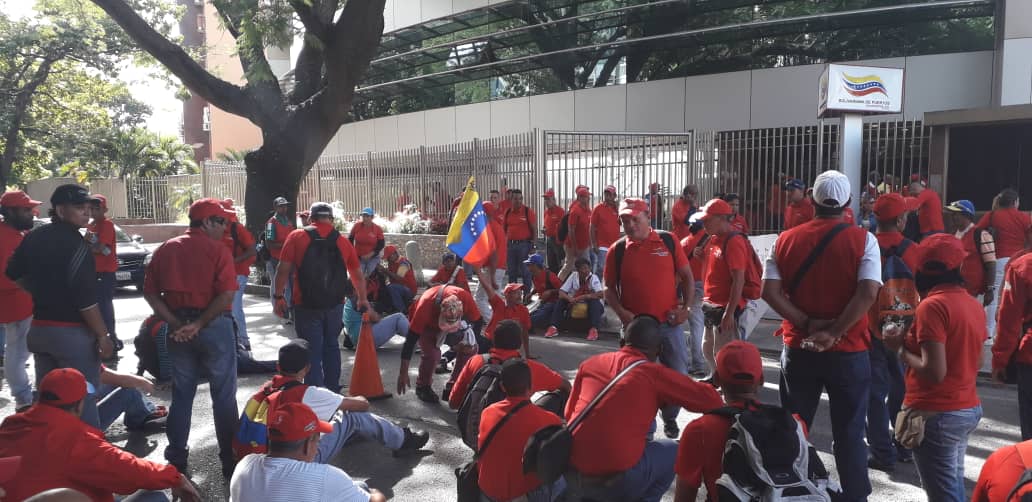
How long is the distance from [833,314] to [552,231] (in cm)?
957

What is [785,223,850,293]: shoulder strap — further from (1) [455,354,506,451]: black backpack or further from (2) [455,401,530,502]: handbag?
A: (1) [455,354,506,451]: black backpack

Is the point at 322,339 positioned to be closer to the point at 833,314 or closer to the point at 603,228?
the point at 833,314

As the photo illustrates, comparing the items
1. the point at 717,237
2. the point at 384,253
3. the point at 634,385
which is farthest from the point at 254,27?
the point at 634,385

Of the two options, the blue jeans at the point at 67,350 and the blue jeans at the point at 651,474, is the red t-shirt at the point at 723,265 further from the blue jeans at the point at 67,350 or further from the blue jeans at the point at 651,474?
the blue jeans at the point at 67,350

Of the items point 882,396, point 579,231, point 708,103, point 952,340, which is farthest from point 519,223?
point 952,340

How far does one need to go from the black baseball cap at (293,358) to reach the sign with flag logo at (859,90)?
9.32m

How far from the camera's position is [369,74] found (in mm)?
27453

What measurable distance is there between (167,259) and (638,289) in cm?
338

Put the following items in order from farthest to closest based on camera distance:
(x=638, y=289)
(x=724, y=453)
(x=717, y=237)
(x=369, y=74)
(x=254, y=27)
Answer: (x=369, y=74) → (x=254, y=27) → (x=717, y=237) → (x=638, y=289) → (x=724, y=453)

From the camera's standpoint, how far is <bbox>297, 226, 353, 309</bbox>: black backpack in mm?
5996

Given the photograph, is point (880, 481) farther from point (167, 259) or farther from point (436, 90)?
point (436, 90)

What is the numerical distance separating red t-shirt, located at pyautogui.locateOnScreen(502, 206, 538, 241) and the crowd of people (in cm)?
511

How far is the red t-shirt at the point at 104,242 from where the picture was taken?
Answer: 8.34m

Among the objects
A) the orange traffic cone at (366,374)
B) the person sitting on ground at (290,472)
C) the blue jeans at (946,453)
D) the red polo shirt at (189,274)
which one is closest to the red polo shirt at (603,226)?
the orange traffic cone at (366,374)
